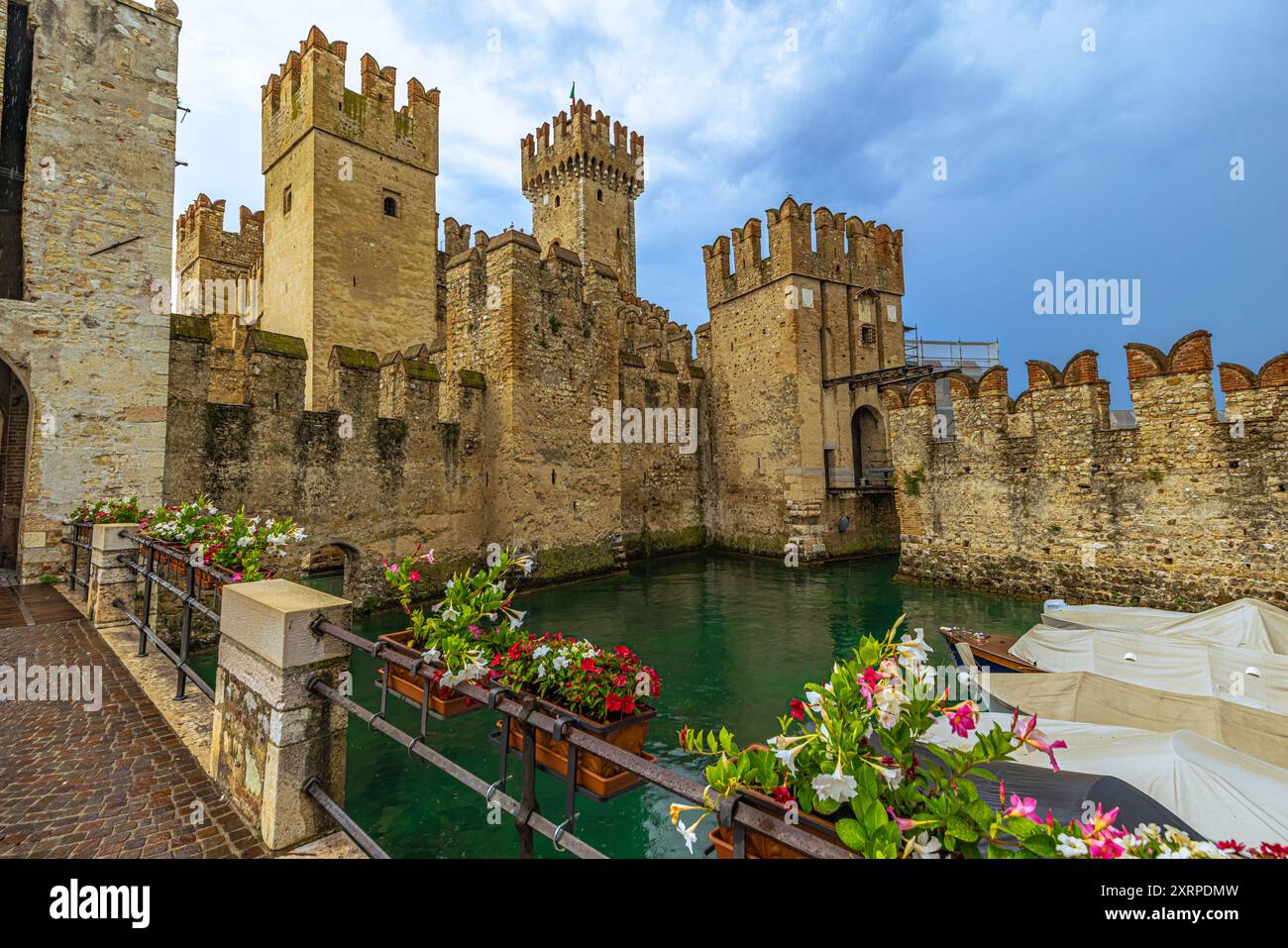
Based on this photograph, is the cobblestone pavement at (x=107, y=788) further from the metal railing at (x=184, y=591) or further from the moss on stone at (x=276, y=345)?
the moss on stone at (x=276, y=345)

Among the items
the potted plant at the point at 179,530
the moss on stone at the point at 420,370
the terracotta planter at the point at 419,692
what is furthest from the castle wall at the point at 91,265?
the terracotta planter at the point at 419,692

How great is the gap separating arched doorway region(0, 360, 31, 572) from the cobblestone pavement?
9945 mm

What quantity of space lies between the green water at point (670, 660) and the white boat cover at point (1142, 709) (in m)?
3.00

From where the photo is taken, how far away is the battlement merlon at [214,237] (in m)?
22.3

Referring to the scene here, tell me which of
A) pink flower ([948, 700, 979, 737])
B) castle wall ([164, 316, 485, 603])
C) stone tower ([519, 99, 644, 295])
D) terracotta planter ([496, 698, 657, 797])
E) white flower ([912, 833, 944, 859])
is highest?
stone tower ([519, 99, 644, 295])

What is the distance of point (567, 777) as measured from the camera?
2.28 meters

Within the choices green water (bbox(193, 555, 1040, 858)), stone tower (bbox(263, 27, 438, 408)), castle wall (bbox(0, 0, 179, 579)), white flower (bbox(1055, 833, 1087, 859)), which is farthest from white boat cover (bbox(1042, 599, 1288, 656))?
stone tower (bbox(263, 27, 438, 408))

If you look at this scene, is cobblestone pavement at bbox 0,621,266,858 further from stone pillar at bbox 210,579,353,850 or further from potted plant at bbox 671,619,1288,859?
potted plant at bbox 671,619,1288,859

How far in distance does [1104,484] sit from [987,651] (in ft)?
25.3

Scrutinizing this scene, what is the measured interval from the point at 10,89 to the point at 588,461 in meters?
13.0

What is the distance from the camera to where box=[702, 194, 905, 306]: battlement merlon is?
67.8 ft

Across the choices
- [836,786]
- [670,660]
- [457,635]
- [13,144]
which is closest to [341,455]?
[13,144]

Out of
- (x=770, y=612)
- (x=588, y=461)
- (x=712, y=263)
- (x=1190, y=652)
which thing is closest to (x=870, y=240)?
(x=712, y=263)

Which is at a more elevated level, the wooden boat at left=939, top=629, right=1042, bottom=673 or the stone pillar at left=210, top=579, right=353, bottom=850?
the stone pillar at left=210, top=579, right=353, bottom=850
